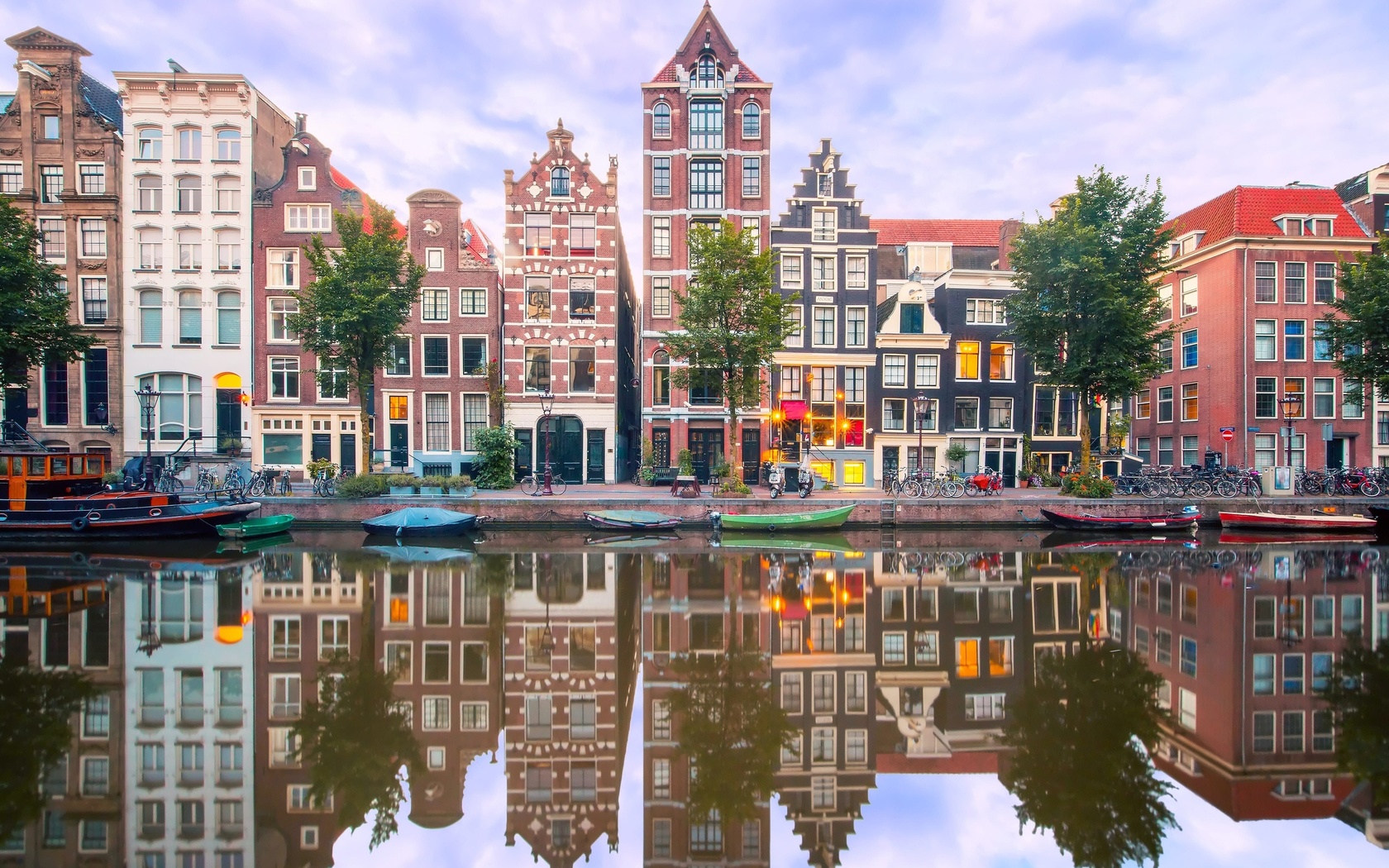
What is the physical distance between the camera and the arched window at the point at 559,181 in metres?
36.4

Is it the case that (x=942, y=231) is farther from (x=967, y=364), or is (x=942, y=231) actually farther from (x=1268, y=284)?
(x=1268, y=284)

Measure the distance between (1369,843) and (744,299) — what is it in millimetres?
25886

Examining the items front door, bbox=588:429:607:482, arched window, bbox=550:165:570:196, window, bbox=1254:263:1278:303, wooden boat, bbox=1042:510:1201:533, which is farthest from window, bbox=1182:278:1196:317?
arched window, bbox=550:165:570:196

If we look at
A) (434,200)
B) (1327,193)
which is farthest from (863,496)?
(1327,193)

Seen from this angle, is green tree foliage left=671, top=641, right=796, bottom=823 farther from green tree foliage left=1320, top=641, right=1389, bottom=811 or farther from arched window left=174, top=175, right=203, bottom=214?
arched window left=174, top=175, right=203, bottom=214

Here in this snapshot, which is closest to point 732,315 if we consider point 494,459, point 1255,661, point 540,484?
point 540,484

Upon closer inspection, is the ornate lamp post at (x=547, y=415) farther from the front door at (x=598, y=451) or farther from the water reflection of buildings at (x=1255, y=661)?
the water reflection of buildings at (x=1255, y=661)

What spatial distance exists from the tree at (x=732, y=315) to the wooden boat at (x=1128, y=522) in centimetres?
1453

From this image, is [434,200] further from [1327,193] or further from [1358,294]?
[1327,193]

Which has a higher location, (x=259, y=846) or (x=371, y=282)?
(x=371, y=282)

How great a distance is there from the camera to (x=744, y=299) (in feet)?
98.6

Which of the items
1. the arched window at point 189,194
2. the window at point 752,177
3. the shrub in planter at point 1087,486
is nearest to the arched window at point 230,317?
the arched window at point 189,194

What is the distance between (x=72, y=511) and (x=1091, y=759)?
32.2m

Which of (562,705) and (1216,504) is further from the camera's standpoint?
(1216,504)
